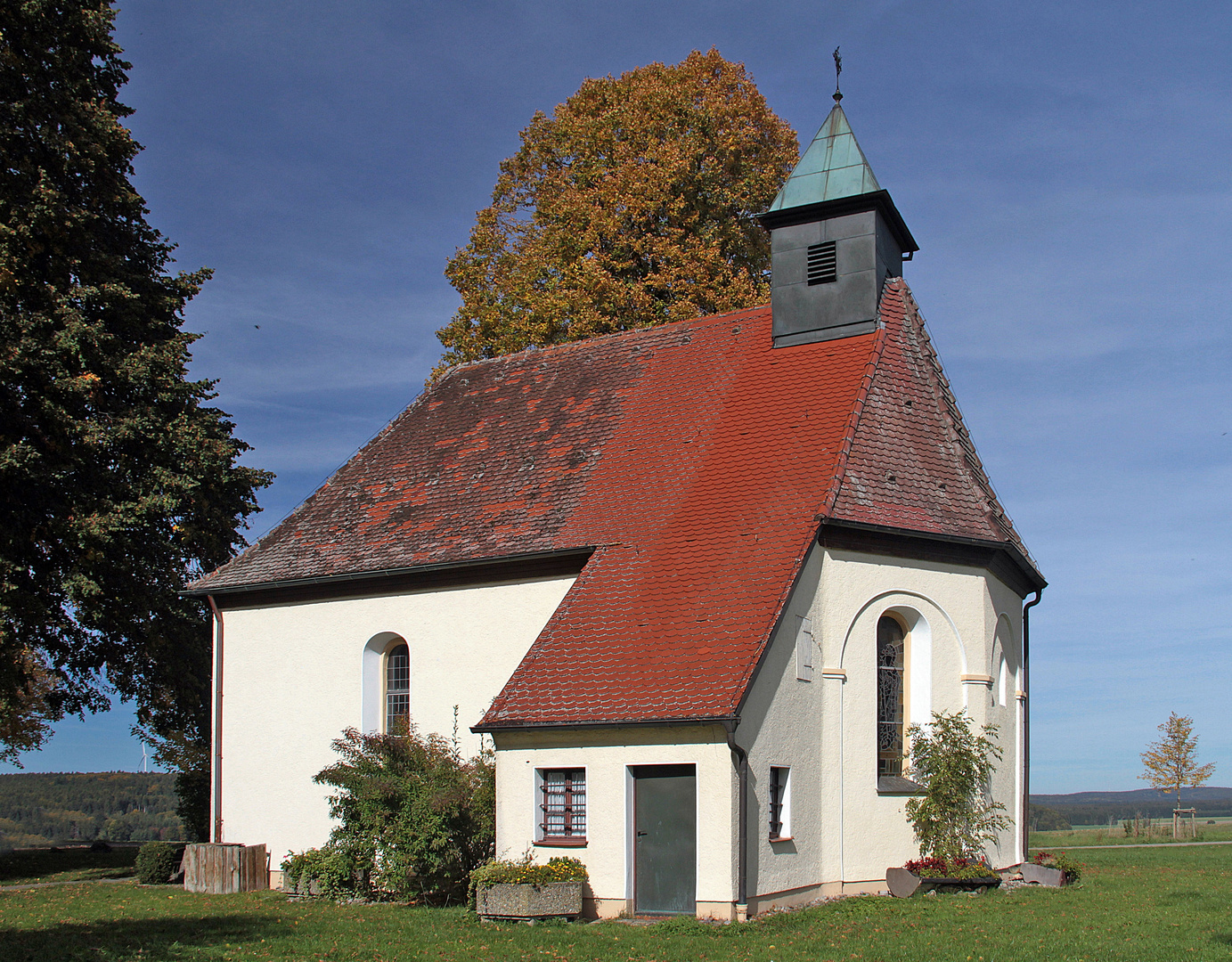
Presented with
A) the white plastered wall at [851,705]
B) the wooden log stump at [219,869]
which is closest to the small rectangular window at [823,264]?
the white plastered wall at [851,705]

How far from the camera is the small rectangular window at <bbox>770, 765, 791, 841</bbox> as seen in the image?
14.5m

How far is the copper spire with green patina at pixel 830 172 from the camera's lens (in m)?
20.0

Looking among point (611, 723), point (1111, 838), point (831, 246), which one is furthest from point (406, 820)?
point (1111, 838)

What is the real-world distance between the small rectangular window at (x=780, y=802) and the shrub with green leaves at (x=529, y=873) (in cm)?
253

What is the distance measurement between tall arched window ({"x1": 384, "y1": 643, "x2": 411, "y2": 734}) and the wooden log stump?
316 cm

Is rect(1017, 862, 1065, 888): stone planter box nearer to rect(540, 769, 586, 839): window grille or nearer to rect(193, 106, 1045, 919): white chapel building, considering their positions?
rect(193, 106, 1045, 919): white chapel building

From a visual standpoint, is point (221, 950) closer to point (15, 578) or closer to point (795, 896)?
point (795, 896)

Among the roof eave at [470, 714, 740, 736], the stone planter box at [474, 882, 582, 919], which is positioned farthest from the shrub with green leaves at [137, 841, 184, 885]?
the stone planter box at [474, 882, 582, 919]

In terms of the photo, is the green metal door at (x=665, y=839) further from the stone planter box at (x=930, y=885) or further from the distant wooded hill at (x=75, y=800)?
the distant wooded hill at (x=75, y=800)

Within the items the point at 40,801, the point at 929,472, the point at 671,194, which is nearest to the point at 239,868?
the point at 929,472

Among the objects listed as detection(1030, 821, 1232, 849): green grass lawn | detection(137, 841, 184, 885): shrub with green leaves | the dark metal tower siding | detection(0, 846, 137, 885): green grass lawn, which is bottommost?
detection(1030, 821, 1232, 849): green grass lawn

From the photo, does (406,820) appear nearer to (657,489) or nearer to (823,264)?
(657,489)

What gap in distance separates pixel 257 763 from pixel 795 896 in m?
10.3

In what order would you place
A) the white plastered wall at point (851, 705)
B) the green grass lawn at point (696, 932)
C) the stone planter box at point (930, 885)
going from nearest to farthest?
1. the green grass lawn at point (696, 932)
2. the white plastered wall at point (851, 705)
3. the stone planter box at point (930, 885)
